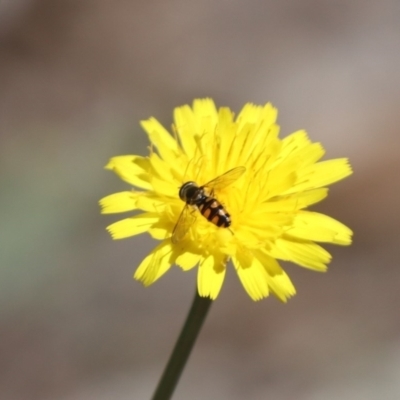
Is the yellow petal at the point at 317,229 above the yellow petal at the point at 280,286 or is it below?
above

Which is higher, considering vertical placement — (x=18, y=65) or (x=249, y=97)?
(x=18, y=65)

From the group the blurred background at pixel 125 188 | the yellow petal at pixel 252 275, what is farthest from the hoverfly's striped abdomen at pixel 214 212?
the blurred background at pixel 125 188

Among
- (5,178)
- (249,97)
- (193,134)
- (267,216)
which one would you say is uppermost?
(5,178)

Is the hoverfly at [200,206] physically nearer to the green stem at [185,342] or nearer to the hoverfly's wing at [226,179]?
the hoverfly's wing at [226,179]

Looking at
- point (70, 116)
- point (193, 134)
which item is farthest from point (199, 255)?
point (70, 116)

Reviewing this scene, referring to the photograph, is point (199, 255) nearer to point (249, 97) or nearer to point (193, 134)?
point (193, 134)

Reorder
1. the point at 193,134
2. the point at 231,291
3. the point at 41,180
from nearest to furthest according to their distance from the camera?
the point at 193,134, the point at 231,291, the point at 41,180

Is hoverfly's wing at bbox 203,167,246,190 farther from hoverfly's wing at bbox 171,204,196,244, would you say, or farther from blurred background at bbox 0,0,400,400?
blurred background at bbox 0,0,400,400
